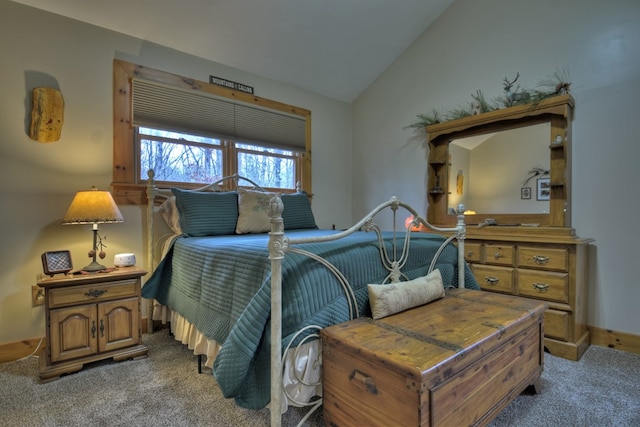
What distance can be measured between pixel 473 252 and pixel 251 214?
6.01 feet

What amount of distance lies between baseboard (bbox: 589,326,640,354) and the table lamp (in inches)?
137

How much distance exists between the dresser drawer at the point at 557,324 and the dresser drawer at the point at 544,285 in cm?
9

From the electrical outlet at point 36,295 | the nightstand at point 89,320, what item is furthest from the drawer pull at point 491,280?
the electrical outlet at point 36,295

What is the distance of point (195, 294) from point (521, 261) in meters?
2.28

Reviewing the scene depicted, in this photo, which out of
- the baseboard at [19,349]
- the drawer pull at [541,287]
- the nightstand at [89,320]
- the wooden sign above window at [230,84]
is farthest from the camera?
the wooden sign above window at [230,84]

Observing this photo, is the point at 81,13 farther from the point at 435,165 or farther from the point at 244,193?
the point at 435,165

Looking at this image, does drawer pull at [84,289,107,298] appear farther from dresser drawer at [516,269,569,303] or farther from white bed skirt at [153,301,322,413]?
dresser drawer at [516,269,569,303]

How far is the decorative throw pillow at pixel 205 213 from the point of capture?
2412 millimetres

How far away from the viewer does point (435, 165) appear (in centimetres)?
332

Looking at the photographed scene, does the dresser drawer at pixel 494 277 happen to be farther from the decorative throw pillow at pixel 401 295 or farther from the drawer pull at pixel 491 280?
the decorative throw pillow at pixel 401 295

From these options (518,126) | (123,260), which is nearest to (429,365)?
(123,260)

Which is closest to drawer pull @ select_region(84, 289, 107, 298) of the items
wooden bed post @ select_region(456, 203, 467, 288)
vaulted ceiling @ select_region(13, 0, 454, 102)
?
vaulted ceiling @ select_region(13, 0, 454, 102)

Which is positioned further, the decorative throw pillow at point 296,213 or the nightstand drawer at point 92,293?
the decorative throw pillow at point 296,213

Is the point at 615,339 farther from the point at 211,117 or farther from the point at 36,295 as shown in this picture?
the point at 36,295
